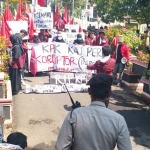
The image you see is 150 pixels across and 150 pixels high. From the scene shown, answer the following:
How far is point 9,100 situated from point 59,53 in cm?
514

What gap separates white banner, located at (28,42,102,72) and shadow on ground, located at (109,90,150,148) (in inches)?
62.8

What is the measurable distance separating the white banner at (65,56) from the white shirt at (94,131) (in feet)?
28.4

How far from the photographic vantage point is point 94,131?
9.12 ft

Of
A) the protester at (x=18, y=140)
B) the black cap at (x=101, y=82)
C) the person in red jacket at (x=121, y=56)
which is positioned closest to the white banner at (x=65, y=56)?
the person in red jacket at (x=121, y=56)

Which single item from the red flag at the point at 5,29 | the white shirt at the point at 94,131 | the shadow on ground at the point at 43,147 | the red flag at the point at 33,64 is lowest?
the shadow on ground at the point at 43,147

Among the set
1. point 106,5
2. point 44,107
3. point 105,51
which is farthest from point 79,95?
point 106,5

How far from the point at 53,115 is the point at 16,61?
2362 millimetres

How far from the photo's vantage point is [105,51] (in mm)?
6996

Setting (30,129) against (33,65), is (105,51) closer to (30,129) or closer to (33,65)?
(30,129)

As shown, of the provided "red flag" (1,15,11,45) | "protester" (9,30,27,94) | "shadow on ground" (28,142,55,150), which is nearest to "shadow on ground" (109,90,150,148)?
"shadow on ground" (28,142,55,150)

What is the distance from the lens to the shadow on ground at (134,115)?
6.76 metres

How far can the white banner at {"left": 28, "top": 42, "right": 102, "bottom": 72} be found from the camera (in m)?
11.5

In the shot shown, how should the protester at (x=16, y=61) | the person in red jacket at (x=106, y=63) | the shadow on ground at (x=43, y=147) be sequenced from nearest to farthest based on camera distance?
the shadow on ground at (x=43, y=147)
the person in red jacket at (x=106, y=63)
the protester at (x=16, y=61)

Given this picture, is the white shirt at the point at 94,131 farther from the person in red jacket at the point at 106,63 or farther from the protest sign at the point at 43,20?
the protest sign at the point at 43,20
